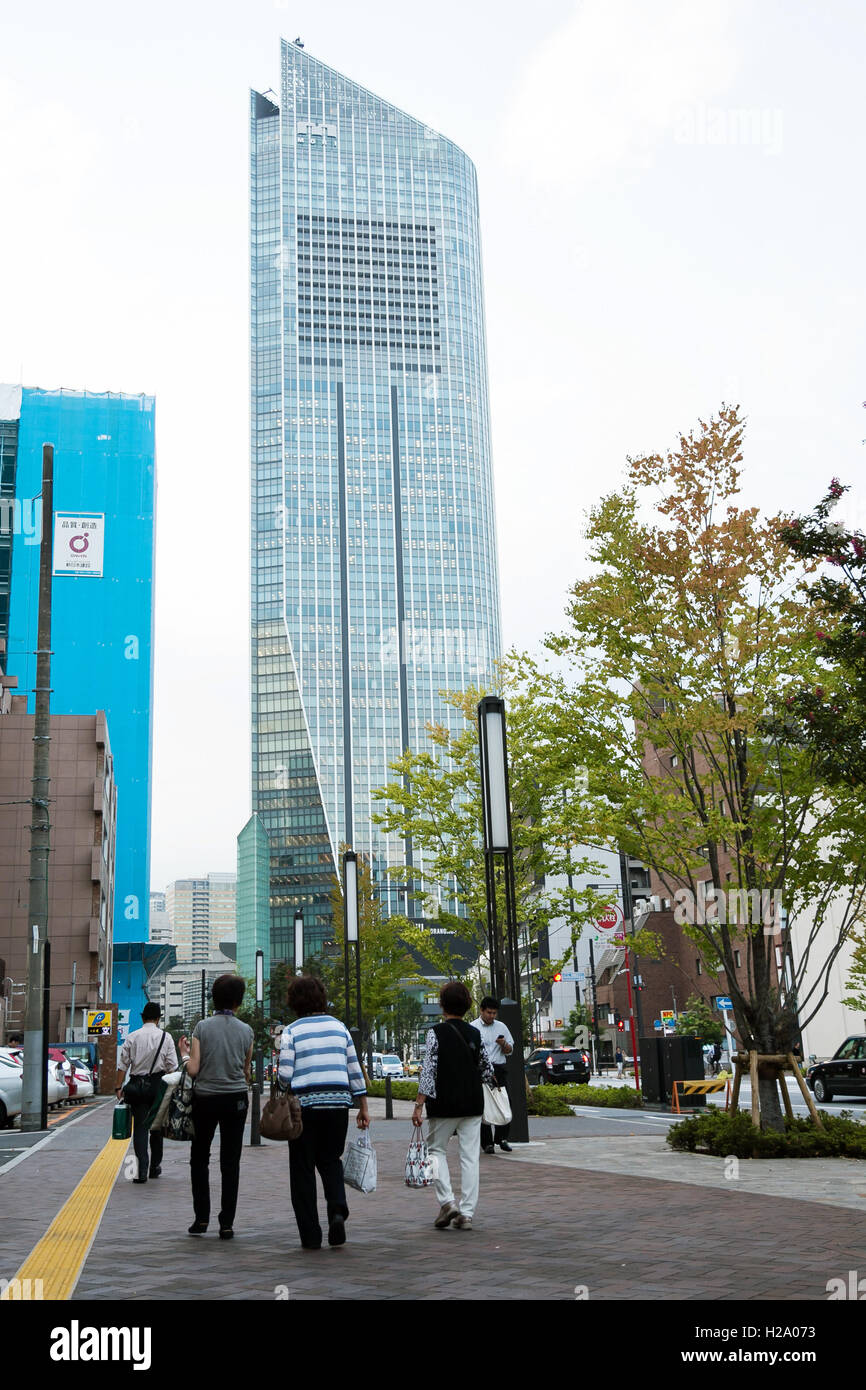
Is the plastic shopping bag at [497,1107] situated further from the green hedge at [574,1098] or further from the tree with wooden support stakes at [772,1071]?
the green hedge at [574,1098]

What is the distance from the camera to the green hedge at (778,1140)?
13.5 meters

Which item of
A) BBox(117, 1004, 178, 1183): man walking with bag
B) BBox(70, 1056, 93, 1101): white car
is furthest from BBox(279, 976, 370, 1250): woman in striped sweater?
BBox(70, 1056, 93, 1101): white car

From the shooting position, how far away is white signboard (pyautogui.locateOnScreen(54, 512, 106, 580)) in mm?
60831

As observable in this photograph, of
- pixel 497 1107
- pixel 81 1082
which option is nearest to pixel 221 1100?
pixel 497 1107

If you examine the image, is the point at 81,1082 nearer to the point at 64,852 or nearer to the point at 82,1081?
the point at 82,1081

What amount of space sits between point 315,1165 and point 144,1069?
4967mm

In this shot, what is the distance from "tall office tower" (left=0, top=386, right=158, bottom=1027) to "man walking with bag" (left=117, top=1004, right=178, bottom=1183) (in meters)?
64.1

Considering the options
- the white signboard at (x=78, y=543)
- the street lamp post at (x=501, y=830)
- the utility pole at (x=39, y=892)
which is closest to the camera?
the street lamp post at (x=501, y=830)

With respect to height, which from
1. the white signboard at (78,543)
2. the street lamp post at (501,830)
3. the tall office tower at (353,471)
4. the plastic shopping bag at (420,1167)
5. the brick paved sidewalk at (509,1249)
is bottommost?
the brick paved sidewalk at (509,1249)

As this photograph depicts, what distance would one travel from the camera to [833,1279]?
228 inches

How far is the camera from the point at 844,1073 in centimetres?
3017

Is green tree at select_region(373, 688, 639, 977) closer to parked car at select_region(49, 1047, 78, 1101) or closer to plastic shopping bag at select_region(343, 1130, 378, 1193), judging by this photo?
parked car at select_region(49, 1047, 78, 1101)

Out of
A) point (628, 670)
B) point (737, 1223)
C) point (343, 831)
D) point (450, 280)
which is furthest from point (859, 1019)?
point (450, 280)

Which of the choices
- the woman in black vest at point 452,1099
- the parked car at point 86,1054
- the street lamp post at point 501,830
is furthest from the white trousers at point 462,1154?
the parked car at point 86,1054
